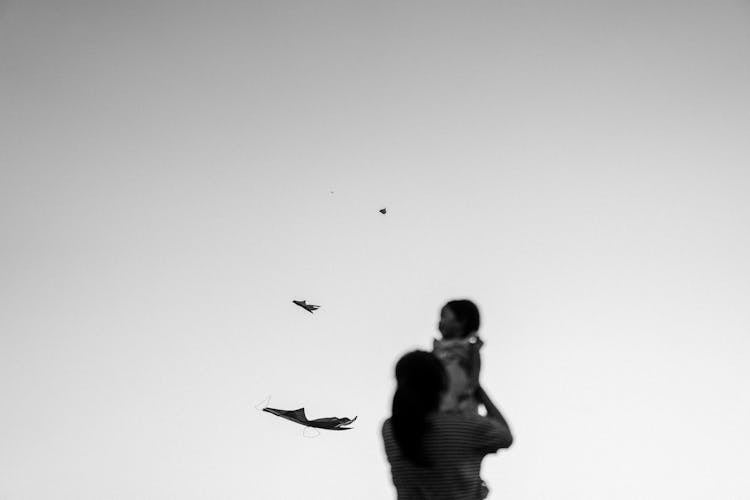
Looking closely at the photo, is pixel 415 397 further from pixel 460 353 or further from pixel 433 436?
pixel 460 353

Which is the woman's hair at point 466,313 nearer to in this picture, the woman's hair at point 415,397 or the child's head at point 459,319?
the child's head at point 459,319

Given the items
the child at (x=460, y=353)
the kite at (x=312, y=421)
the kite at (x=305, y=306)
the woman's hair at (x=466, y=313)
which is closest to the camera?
the child at (x=460, y=353)

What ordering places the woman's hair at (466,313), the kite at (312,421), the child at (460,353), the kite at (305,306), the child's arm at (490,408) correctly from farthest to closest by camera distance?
the kite at (305,306) → the kite at (312,421) → the woman's hair at (466,313) → the child at (460,353) → the child's arm at (490,408)

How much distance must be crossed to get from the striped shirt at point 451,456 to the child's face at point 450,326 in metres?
0.47

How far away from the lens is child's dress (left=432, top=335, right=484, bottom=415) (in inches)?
60.5

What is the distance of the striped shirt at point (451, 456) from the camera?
1.32m

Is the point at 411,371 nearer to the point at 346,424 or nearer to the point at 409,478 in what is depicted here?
the point at 409,478

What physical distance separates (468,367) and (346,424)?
138 inches

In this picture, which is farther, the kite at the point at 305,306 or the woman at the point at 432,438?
the kite at the point at 305,306

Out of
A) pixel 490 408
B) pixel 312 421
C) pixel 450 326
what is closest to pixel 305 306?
pixel 312 421

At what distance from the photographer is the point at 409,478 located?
1.35m

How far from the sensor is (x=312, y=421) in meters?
4.80

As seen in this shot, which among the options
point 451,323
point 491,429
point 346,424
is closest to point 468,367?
point 451,323

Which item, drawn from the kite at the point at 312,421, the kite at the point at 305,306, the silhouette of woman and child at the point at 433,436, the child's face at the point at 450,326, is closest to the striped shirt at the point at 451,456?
the silhouette of woman and child at the point at 433,436
